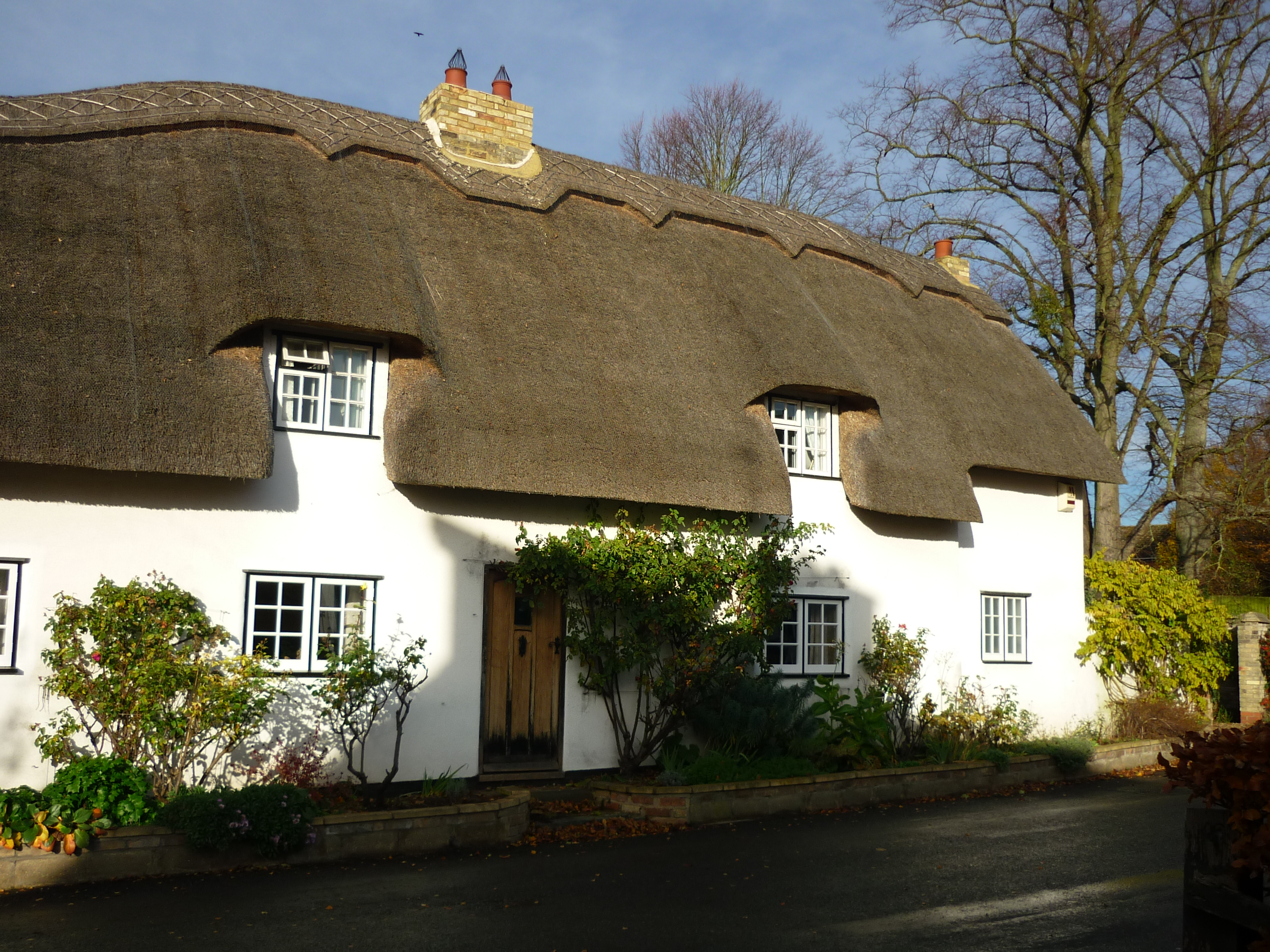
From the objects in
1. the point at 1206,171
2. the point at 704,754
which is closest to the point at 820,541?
the point at 704,754

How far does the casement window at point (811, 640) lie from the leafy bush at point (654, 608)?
120 centimetres

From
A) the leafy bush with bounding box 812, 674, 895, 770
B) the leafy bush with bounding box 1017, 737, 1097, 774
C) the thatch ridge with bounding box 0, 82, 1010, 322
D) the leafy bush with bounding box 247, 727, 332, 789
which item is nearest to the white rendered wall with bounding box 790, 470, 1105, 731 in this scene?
the leafy bush with bounding box 812, 674, 895, 770

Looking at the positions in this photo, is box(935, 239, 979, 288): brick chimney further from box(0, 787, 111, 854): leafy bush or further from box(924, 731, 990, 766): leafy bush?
box(0, 787, 111, 854): leafy bush

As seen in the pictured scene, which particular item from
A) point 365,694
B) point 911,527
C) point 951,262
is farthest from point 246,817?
point 951,262

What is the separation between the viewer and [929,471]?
524 inches

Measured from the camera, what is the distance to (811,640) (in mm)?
12898

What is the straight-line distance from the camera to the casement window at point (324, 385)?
9.73 meters

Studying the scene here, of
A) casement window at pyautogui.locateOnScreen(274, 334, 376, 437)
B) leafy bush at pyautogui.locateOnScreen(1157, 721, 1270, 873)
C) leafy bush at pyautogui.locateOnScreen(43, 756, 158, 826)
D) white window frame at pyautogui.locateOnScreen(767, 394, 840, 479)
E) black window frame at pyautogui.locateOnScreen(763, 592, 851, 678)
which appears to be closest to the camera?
leafy bush at pyautogui.locateOnScreen(1157, 721, 1270, 873)

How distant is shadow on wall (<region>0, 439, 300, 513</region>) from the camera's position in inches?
332

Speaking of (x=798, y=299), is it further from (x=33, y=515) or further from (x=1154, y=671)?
(x=33, y=515)

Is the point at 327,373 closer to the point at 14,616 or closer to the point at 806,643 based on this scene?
the point at 14,616

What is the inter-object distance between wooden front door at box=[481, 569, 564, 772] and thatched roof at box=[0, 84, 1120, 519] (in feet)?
4.56

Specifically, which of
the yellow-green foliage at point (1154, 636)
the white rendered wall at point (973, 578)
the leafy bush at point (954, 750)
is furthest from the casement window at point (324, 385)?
the yellow-green foliage at point (1154, 636)

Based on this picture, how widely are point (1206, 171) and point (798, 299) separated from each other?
32.5 feet
